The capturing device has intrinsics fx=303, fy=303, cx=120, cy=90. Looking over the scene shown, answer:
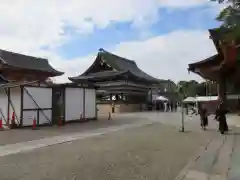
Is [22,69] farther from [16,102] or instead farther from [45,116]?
[16,102]

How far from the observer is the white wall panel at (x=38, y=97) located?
19422mm

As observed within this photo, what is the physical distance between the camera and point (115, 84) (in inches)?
1821

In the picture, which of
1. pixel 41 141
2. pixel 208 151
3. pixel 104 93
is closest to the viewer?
pixel 208 151

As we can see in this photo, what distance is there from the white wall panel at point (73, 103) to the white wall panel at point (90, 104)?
32.9 inches

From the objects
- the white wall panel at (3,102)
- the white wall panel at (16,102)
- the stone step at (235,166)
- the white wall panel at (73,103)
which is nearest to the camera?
the stone step at (235,166)

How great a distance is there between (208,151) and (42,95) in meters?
13.2

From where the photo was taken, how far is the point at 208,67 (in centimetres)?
2103

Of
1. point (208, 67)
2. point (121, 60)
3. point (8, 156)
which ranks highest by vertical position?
point (121, 60)

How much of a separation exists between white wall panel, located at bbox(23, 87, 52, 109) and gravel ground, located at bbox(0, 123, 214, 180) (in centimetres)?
816

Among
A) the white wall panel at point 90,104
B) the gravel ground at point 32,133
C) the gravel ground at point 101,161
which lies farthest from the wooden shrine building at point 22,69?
the gravel ground at point 101,161

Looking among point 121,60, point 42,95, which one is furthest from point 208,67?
point 121,60

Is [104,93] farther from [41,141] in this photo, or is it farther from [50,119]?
[41,141]

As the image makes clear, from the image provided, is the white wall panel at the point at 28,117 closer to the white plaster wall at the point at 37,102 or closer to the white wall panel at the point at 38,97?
the white plaster wall at the point at 37,102

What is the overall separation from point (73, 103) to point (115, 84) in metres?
23.6
